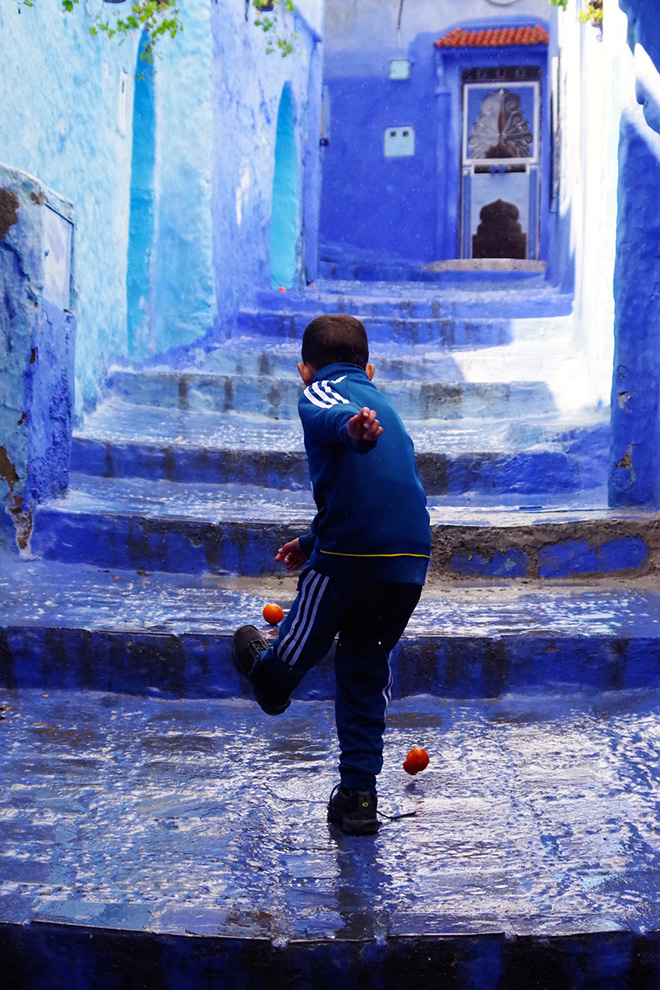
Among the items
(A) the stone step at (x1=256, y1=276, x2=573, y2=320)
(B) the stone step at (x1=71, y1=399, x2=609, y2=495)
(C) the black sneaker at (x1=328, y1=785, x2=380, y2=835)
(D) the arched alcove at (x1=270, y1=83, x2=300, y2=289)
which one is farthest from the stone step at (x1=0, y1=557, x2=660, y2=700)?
(D) the arched alcove at (x1=270, y1=83, x2=300, y2=289)

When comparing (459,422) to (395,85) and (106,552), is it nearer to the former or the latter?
(106,552)

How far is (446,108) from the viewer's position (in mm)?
15547

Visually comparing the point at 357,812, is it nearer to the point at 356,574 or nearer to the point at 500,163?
the point at 356,574

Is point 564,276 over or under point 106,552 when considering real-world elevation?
over

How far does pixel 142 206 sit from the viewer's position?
7.35m

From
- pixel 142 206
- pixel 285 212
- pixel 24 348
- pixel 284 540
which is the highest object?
pixel 285 212

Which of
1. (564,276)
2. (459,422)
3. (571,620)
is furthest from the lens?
(564,276)

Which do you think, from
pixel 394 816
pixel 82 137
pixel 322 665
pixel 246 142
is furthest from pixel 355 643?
pixel 246 142

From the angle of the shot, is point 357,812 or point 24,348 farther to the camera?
point 24,348

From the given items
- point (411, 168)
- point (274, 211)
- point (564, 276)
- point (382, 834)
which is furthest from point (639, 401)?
point (411, 168)

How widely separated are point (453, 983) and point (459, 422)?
4567 mm

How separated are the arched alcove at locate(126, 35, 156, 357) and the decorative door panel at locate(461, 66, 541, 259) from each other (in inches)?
355

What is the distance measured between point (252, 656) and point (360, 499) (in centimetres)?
53

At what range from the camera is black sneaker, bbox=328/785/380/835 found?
2.30 metres
